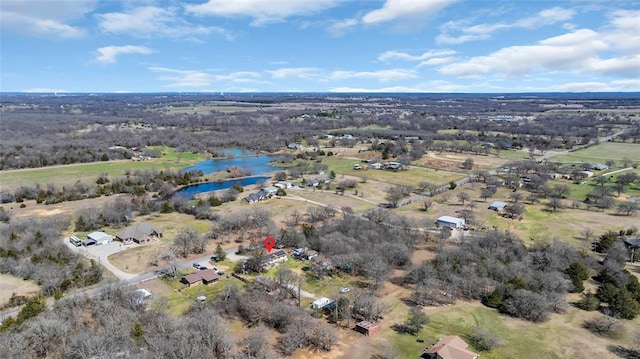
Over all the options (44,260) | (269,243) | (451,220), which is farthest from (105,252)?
(451,220)

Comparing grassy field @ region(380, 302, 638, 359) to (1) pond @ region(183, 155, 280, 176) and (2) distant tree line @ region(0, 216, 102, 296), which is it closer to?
(2) distant tree line @ region(0, 216, 102, 296)

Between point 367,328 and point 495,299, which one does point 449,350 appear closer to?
point 367,328

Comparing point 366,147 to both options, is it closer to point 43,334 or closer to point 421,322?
point 421,322

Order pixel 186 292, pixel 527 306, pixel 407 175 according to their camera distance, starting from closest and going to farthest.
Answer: pixel 527 306, pixel 186 292, pixel 407 175

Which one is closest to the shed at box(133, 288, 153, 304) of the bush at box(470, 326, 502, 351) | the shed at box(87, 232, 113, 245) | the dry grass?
the dry grass

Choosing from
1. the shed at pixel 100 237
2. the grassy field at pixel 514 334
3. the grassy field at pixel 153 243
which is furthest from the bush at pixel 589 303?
the shed at pixel 100 237

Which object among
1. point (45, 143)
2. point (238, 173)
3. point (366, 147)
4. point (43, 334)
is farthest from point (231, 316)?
point (45, 143)
